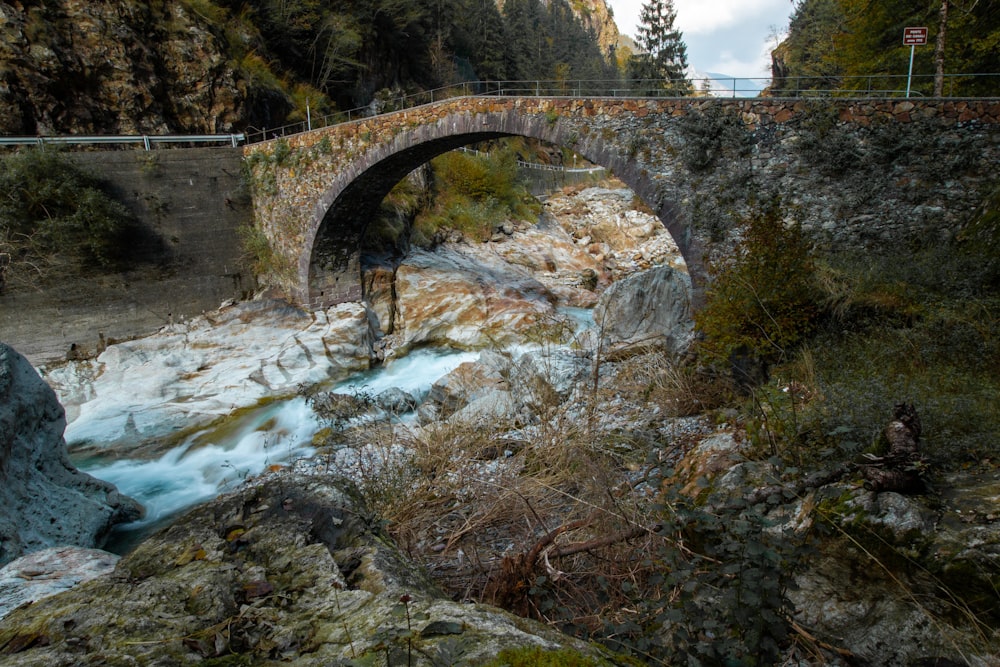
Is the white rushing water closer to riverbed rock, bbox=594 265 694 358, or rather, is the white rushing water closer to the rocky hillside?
riverbed rock, bbox=594 265 694 358

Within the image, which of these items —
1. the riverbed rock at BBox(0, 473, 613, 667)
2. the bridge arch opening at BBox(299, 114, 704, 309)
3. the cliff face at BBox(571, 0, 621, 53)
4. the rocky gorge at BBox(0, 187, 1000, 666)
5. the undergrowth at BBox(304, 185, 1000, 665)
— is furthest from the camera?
the cliff face at BBox(571, 0, 621, 53)

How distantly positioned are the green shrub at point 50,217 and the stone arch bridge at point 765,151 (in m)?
6.21

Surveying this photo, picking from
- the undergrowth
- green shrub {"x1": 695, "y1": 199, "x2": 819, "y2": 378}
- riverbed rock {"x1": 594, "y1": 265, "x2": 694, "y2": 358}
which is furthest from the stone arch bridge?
green shrub {"x1": 695, "y1": 199, "x2": 819, "y2": 378}

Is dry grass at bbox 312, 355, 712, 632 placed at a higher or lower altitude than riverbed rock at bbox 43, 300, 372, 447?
higher

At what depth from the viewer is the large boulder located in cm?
424

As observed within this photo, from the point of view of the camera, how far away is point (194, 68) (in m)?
14.6

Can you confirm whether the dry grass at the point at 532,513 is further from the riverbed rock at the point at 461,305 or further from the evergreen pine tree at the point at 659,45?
the evergreen pine tree at the point at 659,45

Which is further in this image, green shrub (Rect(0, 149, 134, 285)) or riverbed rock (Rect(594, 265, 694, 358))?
green shrub (Rect(0, 149, 134, 285))

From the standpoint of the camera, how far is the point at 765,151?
8352 millimetres

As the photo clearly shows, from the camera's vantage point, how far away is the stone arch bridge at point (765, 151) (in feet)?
24.4

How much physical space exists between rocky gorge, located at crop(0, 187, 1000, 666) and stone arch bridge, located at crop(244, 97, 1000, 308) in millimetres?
2335

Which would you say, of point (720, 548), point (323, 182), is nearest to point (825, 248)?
point (720, 548)

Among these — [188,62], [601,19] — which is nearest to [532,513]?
[188,62]

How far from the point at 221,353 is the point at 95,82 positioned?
7440mm
